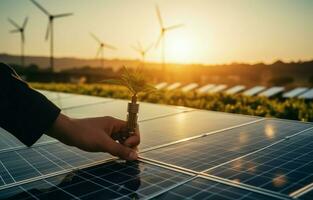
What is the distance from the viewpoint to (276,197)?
1.83 m

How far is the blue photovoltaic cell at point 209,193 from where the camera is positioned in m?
1.87

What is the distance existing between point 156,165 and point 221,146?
0.76 m

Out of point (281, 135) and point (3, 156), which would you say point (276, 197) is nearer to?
point (281, 135)

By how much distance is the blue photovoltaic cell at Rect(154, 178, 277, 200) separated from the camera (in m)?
1.87

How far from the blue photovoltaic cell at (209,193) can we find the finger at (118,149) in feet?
1.83

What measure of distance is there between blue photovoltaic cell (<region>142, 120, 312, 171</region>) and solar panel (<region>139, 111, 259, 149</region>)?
0.73 ft

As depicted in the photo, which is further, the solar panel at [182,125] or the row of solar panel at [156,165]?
the solar panel at [182,125]

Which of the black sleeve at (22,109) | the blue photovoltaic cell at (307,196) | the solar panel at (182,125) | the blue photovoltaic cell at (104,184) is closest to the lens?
the blue photovoltaic cell at (307,196)

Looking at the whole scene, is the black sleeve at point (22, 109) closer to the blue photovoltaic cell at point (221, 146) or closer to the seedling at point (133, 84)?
the seedling at point (133, 84)

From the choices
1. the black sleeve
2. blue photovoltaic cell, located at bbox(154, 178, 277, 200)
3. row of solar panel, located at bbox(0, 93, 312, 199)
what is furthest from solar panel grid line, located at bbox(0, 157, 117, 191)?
blue photovoltaic cell, located at bbox(154, 178, 277, 200)

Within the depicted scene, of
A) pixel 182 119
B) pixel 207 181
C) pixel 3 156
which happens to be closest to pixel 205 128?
pixel 182 119

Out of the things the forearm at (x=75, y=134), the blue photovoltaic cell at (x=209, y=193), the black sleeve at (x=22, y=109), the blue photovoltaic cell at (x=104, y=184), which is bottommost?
the blue photovoltaic cell at (x=104, y=184)

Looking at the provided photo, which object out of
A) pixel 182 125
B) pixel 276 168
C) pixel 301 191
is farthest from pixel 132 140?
pixel 182 125

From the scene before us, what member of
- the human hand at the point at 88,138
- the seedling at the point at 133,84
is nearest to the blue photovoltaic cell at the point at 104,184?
the human hand at the point at 88,138
